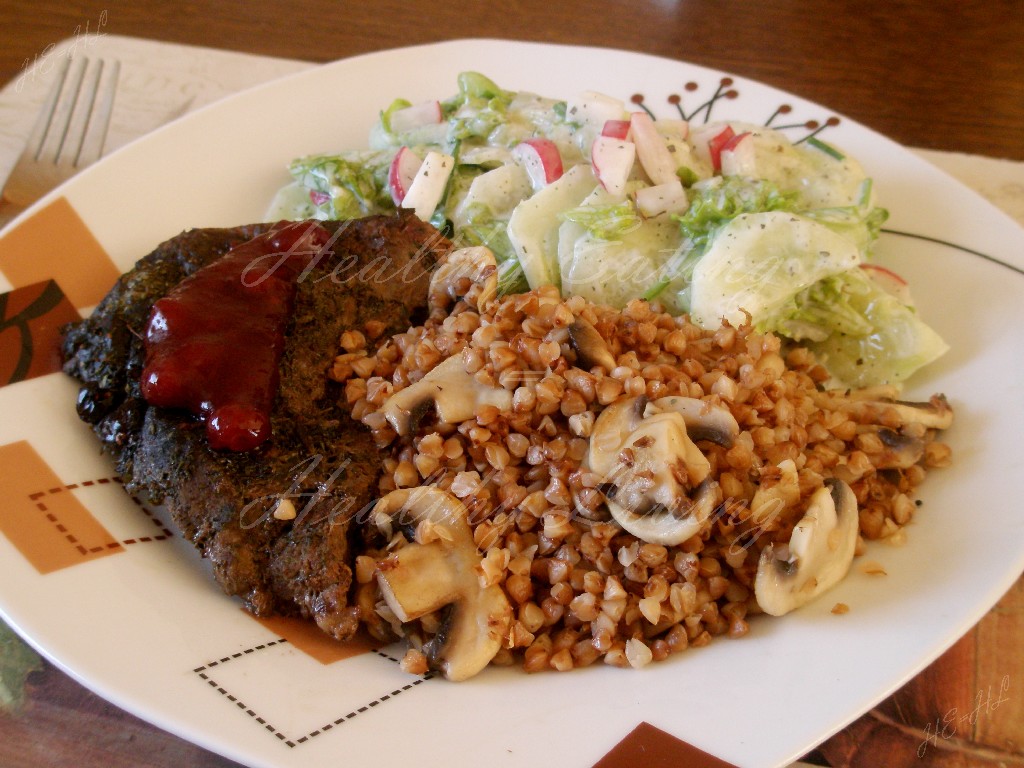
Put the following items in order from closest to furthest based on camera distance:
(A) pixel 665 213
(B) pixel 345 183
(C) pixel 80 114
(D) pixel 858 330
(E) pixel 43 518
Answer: (E) pixel 43 518 → (D) pixel 858 330 → (A) pixel 665 213 → (B) pixel 345 183 → (C) pixel 80 114

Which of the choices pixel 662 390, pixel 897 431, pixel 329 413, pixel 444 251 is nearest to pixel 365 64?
pixel 444 251

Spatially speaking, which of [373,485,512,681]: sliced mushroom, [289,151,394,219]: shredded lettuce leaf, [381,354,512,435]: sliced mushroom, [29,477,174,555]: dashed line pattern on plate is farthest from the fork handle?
[373,485,512,681]: sliced mushroom

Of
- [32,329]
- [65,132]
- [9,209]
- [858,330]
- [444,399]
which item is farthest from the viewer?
[65,132]

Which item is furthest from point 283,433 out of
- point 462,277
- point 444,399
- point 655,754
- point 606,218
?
point 606,218

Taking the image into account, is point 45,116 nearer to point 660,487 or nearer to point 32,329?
point 32,329

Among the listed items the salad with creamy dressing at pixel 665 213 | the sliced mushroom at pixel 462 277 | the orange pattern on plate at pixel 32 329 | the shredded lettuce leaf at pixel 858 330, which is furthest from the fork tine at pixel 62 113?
the shredded lettuce leaf at pixel 858 330
